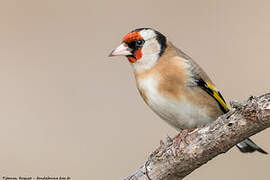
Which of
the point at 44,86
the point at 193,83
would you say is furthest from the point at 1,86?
the point at 193,83

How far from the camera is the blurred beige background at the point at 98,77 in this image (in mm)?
5188

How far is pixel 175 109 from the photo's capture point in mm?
3676

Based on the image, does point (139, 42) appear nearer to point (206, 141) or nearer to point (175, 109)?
point (175, 109)

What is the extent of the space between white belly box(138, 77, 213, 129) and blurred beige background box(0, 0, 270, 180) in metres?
1.41

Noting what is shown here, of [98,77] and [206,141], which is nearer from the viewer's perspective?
[206,141]

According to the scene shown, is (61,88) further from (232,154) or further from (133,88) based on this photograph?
(232,154)

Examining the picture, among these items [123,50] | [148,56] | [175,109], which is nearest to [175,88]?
[175,109]

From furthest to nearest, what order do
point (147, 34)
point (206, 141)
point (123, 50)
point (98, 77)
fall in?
1. point (98, 77)
2. point (147, 34)
3. point (123, 50)
4. point (206, 141)

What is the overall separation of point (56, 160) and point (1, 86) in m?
1.30

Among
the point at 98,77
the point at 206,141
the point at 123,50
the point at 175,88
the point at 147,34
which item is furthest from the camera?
the point at 98,77

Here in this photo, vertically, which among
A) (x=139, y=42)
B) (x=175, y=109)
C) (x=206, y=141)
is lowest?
(x=206, y=141)

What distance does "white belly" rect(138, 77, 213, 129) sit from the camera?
3672 mm

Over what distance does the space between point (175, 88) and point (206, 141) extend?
32.2 inches

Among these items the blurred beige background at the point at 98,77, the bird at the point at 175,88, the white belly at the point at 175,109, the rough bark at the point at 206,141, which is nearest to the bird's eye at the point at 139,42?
the bird at the point at 175,88
